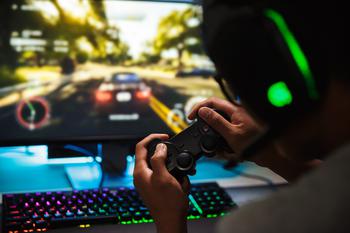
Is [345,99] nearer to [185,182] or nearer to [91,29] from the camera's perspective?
[185,182]

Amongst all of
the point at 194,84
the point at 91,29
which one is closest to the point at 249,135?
the point at 194,84

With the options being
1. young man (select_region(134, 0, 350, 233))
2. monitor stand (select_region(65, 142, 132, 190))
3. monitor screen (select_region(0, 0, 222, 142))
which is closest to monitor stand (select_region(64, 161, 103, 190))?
monitor stand (select_region(65, 142, 132, 190))

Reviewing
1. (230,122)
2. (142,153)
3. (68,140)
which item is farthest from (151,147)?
(68,140)

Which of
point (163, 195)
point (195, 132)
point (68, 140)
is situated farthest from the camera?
point (68, 140)

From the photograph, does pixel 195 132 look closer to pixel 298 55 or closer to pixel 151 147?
pixel 151 147

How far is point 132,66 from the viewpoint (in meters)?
1.01

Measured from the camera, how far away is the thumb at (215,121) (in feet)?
2.49

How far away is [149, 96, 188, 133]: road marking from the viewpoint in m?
1.03

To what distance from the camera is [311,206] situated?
0.40 m

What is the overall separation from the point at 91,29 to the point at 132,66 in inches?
4.8

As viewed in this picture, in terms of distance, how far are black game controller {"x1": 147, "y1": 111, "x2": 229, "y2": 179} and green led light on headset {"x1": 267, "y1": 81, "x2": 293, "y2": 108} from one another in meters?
0.27

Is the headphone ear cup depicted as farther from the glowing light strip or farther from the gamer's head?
the glowing light strip

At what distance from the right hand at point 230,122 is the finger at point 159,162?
0.11m

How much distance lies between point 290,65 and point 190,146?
337 mm
